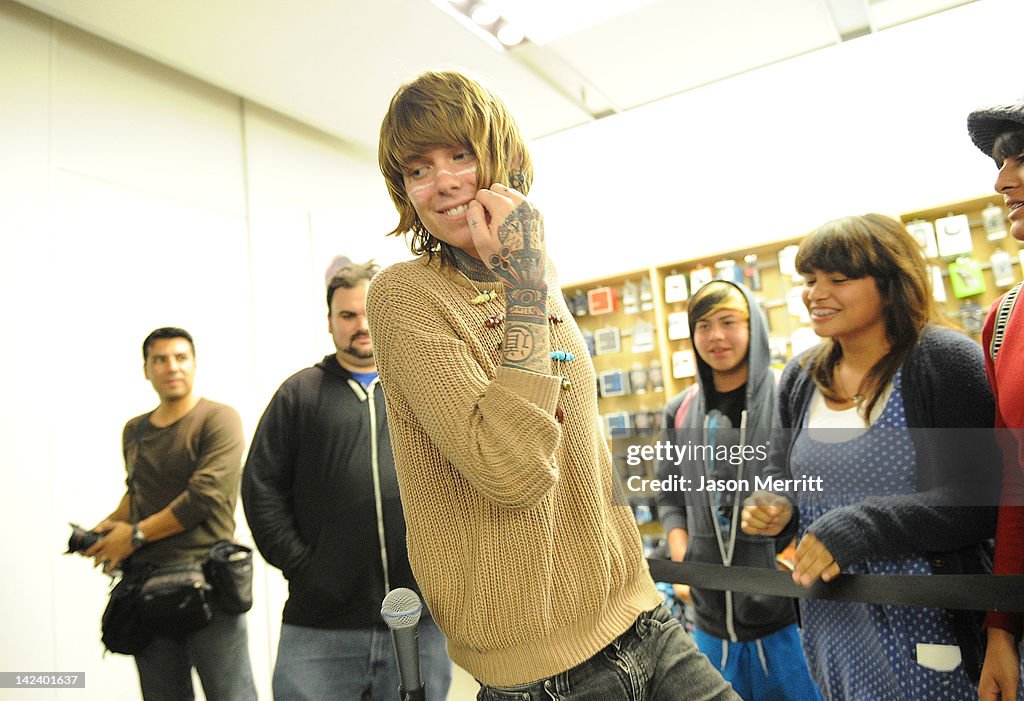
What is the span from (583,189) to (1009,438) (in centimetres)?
285

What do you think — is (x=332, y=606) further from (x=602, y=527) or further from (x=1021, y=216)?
(x=1021, y=216)

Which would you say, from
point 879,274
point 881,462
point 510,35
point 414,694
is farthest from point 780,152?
point 414,694

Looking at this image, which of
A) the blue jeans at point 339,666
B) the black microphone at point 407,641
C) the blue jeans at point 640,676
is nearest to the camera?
the blue jeans at point 640,676

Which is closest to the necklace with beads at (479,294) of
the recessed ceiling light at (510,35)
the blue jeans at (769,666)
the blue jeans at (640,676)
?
the blue jeans at (640,676)

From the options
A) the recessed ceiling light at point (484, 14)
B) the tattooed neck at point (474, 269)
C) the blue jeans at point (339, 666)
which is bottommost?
the blue jeans at point (339, 666)

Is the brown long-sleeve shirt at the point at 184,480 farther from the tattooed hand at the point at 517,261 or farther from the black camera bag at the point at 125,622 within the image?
the tattooed hand at the point at 517,261

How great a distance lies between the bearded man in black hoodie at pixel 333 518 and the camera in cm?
169

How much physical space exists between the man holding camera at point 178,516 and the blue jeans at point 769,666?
1504 mm

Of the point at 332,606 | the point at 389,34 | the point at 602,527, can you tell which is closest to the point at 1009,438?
the point at 602,527

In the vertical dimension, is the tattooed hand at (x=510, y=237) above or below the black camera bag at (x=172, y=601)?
above

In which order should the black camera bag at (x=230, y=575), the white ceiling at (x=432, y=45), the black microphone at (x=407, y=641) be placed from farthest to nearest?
the white ceiling at (x=432, y=45), the black camera bag at (x=230, y=575), the black microphone at (x=407, y=641)

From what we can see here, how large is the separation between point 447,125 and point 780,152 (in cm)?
284

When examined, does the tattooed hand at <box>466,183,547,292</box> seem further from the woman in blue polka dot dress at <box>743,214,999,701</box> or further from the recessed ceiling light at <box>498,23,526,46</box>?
the recessed ceiling light at <box>498,23,526,46</box>

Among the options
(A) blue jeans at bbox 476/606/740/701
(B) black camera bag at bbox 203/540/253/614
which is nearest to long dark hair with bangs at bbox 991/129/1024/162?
(A) blue jeans at bbox 476/606/740/701
